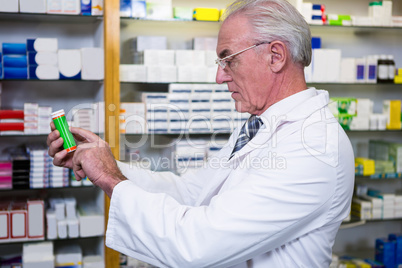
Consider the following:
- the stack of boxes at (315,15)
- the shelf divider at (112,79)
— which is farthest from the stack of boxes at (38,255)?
the stack of boxes at (315,15)

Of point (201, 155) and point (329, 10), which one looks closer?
point (201, 155)

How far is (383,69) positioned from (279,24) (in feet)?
8.30

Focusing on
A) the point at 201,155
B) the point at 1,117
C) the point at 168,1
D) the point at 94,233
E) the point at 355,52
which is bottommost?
the point at 94,233

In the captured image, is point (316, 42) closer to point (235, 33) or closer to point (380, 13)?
point (380, 13)

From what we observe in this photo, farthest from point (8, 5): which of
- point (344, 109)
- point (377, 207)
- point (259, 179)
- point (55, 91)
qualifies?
point (377, 207)

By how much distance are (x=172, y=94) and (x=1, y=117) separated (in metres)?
1.16

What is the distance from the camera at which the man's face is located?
155cm

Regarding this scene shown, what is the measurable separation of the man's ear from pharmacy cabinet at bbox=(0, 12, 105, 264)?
6.35 feet

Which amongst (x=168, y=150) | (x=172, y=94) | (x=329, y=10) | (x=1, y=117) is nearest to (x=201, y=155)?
(x=168, y=150)

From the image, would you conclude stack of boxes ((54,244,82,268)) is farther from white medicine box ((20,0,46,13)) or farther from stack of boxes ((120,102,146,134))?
white medicine box ((20,0,46,13))

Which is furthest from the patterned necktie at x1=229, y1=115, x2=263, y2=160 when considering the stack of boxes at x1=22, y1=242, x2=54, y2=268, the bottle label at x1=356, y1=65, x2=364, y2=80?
the bottle label at x1=356, y1=65, x2=364, y2=80

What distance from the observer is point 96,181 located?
1.41 metres

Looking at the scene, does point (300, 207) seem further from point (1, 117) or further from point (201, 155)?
point (1, 117)

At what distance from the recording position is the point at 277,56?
1549 mm
